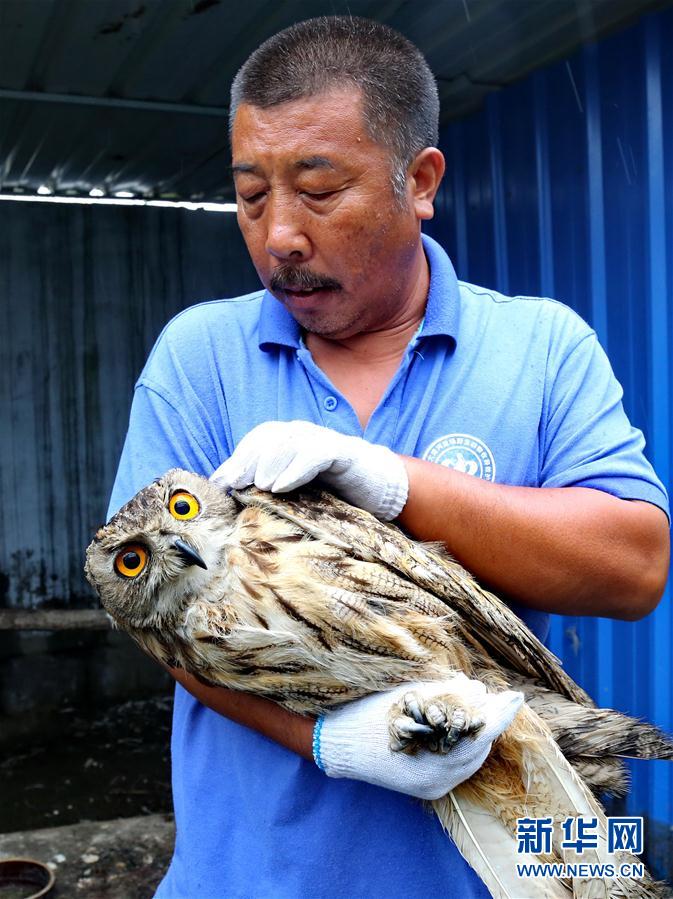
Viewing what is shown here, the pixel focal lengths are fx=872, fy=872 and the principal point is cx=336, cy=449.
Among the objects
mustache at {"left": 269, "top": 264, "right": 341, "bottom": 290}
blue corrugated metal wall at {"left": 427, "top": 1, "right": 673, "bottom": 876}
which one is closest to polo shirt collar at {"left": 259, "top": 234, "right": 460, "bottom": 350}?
mustache at {"left": 269, "top": 264, "right": 341, "bottom": 290}

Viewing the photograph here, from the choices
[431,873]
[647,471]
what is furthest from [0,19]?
[431,873]

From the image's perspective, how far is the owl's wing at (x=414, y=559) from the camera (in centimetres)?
203

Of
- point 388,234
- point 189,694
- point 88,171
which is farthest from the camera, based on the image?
point 88,171

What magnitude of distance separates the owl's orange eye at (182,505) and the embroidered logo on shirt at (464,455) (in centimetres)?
59

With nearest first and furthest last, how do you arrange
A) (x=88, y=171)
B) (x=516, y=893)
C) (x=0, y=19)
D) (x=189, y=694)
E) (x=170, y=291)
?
(x=516, y=893) < (x=189, y=694) < (x=0, y=19) < (x=88, y=171) < (x=170, y=291)

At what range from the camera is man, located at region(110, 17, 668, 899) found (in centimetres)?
194

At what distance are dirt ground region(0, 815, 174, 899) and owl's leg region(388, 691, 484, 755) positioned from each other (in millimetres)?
3479

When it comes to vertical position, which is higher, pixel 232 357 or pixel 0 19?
pixel 0 19

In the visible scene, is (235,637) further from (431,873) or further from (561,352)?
(561,352)

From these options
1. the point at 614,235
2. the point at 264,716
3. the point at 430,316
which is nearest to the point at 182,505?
the point at 264,716

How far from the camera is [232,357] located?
224 cm

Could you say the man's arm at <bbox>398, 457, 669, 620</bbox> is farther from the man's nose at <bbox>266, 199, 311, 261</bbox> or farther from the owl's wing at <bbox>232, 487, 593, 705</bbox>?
the man's nose at <bbox>266, 199, 311, 261</bbox>

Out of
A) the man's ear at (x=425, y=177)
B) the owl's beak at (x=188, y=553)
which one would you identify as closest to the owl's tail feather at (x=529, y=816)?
the owl's beak at (x=188, y=553)

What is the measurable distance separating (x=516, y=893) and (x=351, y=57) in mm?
1931
